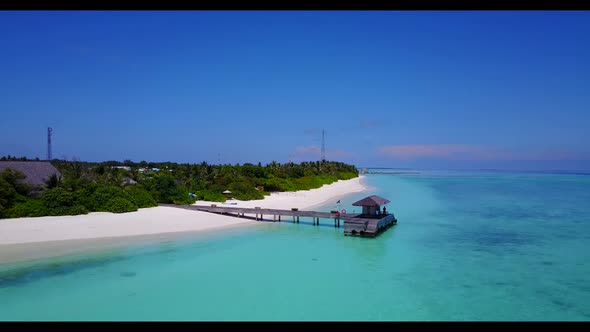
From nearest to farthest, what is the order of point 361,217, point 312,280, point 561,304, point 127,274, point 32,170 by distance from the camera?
1. point 561,304
2. point 312,280
3. point 127,274
4. point 361,217
5. point 32,170

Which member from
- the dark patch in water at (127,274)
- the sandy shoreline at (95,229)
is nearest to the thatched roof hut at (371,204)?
the sandy shoreline at (95,229)

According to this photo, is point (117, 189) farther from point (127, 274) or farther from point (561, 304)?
point (561, 304)

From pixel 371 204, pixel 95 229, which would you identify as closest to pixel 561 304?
pixel 371 204

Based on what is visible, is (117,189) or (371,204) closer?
(371,204)

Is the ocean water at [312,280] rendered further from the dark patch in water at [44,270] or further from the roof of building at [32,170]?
the roof of building at [32,170]

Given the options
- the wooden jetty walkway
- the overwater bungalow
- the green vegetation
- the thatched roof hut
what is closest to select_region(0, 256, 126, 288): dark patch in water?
the green vegetation
